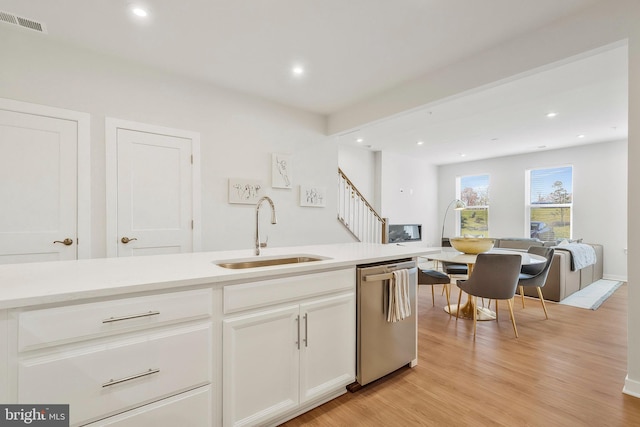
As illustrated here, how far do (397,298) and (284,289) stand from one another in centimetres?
92

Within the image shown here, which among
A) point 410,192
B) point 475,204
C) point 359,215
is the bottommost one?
point 359,215

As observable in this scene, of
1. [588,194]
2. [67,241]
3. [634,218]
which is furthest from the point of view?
[588,194]

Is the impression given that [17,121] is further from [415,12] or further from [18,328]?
[415,12]

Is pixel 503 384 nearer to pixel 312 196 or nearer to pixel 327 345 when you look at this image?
pixel 327 345

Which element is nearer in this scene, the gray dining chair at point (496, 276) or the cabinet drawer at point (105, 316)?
the cabinet drawer at point (105, 316)

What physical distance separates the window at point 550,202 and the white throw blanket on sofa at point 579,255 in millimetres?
1470

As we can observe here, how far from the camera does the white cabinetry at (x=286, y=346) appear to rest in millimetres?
1487

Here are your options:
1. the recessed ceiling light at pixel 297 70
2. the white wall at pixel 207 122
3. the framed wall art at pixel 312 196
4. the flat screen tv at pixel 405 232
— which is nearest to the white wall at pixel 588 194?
the flat screen tv at pixel 405 232

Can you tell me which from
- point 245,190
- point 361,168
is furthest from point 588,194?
point 245,190

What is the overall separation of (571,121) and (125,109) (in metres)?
6.24

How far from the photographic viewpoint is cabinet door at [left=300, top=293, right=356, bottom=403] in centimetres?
175

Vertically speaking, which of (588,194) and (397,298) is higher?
(588,194)

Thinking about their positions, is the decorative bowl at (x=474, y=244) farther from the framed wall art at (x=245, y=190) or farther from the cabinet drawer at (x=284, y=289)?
the framed wall art at (x=245, y=190)

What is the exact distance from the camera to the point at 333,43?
267 centimetres
